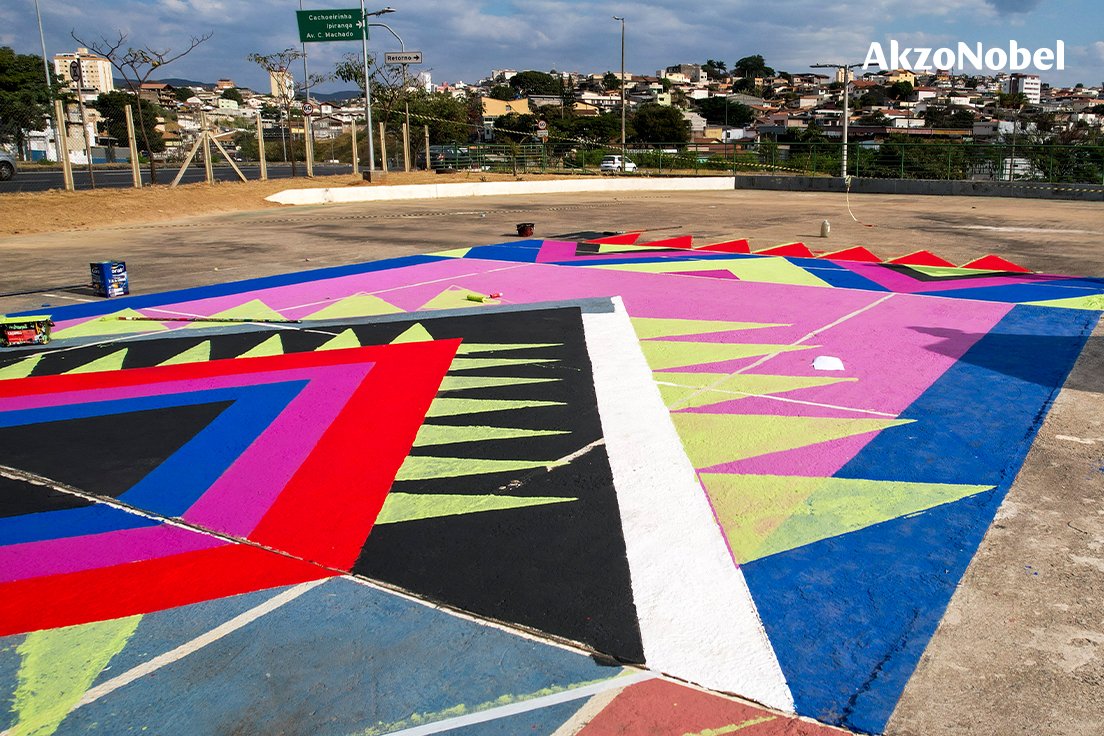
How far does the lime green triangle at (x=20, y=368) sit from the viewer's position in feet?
28.9

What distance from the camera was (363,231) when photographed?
72.8 ft

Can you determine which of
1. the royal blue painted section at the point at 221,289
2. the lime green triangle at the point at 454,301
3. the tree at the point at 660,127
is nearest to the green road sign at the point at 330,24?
the royal blue painted section at the point at 221,289

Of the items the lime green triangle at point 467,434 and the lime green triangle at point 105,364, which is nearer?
the lime green triangle at point 467,434

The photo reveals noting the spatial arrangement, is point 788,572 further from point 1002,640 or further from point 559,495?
point 559,495

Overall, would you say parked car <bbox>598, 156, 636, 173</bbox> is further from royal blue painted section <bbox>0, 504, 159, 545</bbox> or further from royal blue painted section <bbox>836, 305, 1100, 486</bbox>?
royal blue painted section <bbox>0, 504, 159, 545</bbox>

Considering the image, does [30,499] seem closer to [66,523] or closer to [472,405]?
[66,523]

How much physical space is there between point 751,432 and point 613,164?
43.3 m

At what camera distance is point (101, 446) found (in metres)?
6.68

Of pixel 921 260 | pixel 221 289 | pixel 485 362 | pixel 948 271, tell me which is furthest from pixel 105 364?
pixel 921 260

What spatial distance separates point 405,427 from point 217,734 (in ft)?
12.3

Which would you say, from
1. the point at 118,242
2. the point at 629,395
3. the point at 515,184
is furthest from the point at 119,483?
the point at 515,184

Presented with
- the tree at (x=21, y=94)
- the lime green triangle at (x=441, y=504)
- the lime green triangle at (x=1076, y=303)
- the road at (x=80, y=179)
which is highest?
the tree at (x=21, y=94)

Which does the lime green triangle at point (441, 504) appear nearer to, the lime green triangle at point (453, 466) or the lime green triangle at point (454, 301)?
the lime green triangle at point (453, 466)

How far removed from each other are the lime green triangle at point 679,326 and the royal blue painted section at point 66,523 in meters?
6.02
